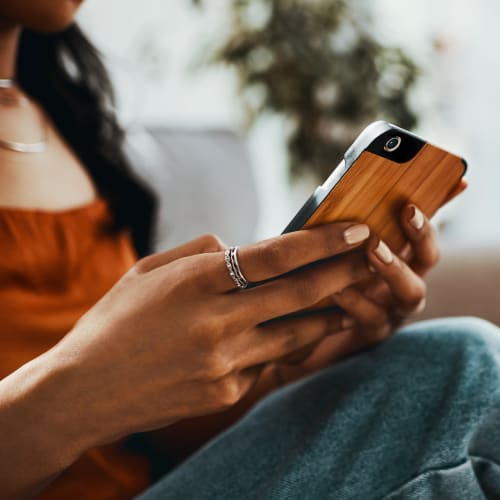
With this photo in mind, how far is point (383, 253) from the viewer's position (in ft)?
1.60

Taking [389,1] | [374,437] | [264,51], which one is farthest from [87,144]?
[389,1]

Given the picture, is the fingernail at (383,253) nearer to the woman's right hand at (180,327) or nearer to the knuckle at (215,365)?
the woman's right hand at (180,327)

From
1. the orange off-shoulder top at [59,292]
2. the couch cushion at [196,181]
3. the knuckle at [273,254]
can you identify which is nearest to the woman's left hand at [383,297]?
the knuckle at [273,254]

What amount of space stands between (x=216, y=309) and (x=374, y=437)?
189 mm

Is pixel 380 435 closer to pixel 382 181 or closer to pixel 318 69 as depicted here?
pixel 382 181

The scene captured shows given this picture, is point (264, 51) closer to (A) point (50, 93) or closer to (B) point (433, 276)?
(A) point (50, 93)

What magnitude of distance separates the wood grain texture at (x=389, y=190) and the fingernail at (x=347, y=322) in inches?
3.2

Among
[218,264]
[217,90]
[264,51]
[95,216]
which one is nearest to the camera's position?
[218,264]

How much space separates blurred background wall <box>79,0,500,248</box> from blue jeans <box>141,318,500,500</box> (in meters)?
1.15

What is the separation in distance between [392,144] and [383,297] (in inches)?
8.9

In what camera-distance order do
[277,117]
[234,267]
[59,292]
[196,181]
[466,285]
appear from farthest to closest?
[277,117]
[196,181]
[466,285]
[59,292]
[234,267]

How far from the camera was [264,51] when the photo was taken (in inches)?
61.7

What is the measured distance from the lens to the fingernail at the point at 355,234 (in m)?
0.42

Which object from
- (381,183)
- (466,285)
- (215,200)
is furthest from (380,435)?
(215,200)
